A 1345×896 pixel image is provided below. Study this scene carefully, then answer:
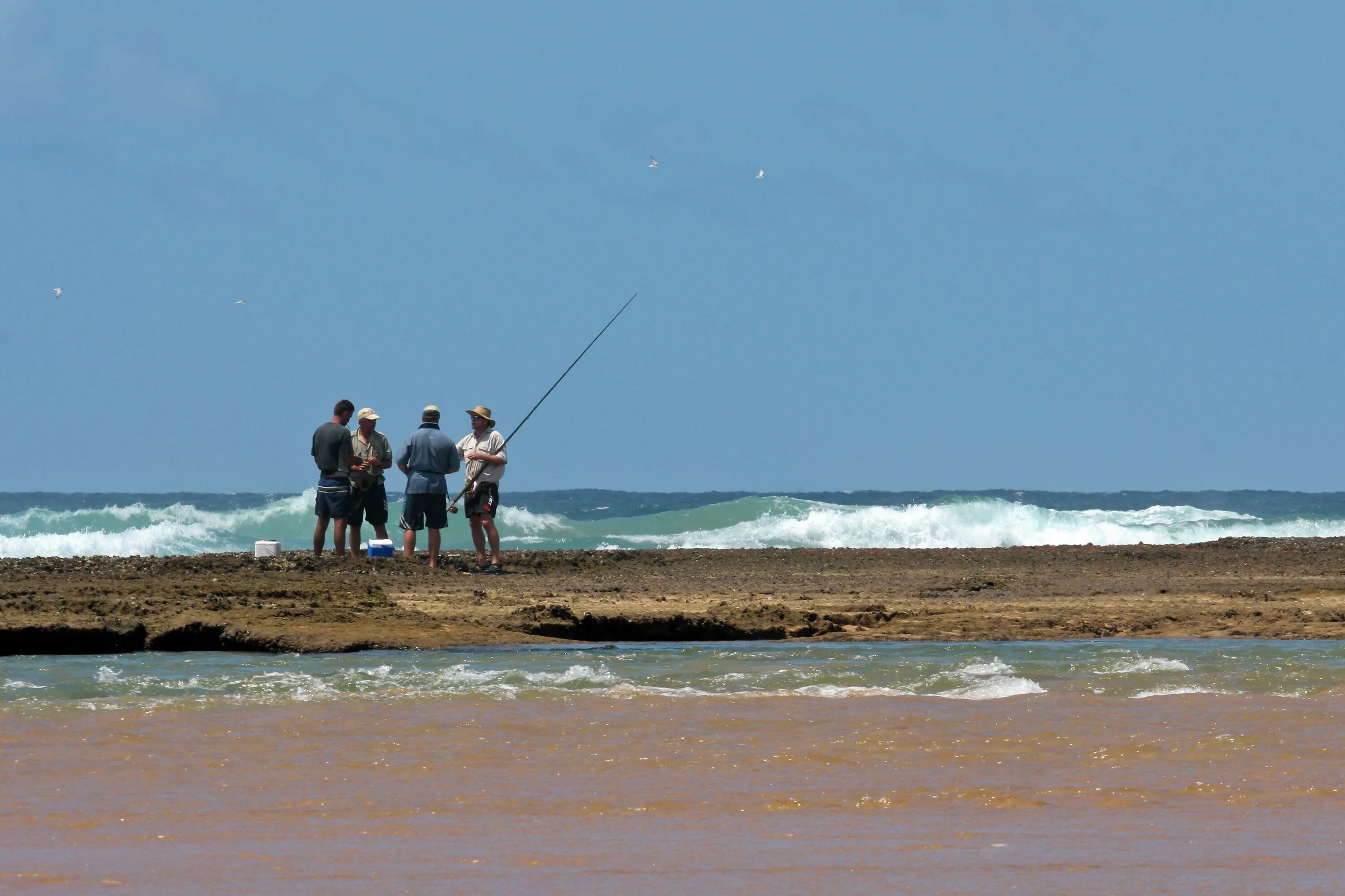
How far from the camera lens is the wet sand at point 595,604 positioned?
27.9 feet

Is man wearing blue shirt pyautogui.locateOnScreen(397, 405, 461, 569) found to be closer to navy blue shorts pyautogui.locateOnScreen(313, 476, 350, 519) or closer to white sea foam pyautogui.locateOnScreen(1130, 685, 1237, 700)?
navy blue shorts pyautogui.locateOnScreen(313, 476, 350, 519)

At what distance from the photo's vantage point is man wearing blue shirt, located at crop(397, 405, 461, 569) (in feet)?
40.0

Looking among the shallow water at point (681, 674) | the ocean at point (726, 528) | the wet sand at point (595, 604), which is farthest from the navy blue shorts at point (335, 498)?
the ocean at point (726, 528)

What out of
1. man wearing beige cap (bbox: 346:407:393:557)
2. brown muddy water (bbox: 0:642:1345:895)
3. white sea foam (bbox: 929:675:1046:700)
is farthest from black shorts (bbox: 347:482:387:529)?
white sea foam (bbox: 929:675:1046:700)

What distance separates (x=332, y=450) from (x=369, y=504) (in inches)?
27.9

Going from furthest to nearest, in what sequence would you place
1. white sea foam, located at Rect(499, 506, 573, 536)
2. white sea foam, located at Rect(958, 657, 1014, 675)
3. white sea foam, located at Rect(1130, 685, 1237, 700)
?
white sea foam, located at Rect(499, 506, 573, 536) < white sea foam, located at Rect(958, 657, 1014, 675) < white sea foam, located at Rect(1130, 685, 1237, 700)

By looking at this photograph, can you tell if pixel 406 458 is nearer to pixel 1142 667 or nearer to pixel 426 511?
pixel 426 511

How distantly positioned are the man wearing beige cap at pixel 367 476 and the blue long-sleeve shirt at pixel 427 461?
566mm

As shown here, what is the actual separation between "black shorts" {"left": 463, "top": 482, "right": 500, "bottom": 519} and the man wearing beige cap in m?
0.86

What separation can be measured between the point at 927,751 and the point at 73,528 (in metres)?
29.9

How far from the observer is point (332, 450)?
40.9 feet

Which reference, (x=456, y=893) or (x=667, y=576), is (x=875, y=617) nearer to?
(x=667, y=576)

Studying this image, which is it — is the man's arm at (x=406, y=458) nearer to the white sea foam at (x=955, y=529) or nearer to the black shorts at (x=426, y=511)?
the black shorts at (x=426, y=511)

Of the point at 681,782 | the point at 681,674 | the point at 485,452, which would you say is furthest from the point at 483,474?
the point at 681,782
